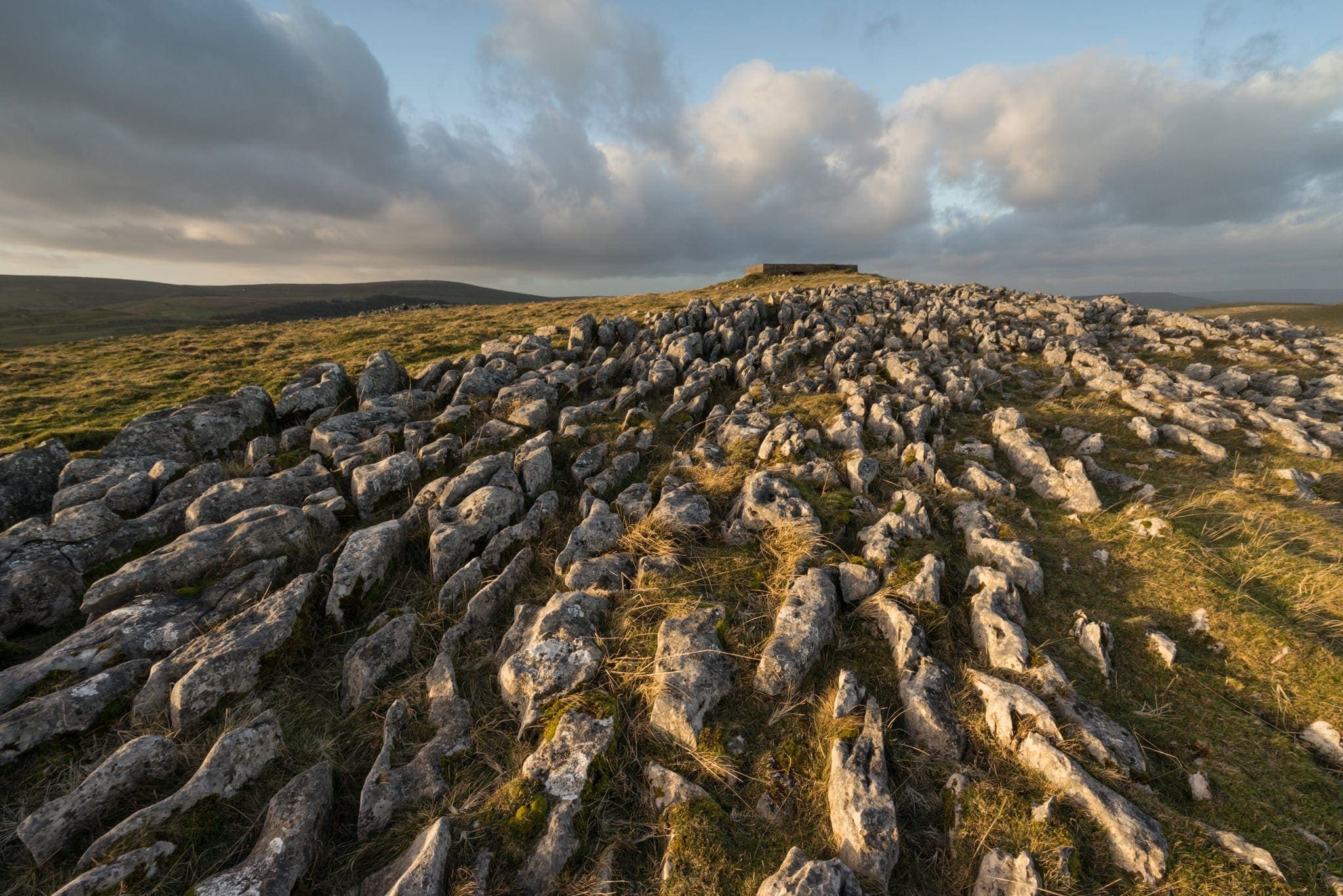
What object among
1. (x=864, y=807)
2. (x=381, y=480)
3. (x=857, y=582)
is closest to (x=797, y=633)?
(x=857, y=582)

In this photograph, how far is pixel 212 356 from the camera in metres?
29.1

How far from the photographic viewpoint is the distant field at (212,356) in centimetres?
1730

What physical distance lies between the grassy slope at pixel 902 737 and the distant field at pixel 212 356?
48.2ft

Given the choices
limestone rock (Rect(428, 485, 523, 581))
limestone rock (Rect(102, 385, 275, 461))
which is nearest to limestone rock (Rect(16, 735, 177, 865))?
limestone rock (Rect(428, 485, 523, 581))

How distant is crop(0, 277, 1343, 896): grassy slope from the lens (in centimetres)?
503

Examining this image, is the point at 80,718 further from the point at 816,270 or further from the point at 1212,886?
the point at 816,270

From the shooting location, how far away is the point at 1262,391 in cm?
1670

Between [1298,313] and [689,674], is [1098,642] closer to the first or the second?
[689,674]

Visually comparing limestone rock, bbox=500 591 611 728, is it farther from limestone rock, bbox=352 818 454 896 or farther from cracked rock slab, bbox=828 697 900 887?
cracked rock slab, bbox=828 697 900 887

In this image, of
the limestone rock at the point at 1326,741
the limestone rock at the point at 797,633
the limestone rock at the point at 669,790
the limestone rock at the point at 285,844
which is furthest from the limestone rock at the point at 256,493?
the limestone rock at the point at 1326,741

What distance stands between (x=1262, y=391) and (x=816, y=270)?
3836 cm

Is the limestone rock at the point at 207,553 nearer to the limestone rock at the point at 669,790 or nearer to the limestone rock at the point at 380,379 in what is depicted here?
the limestone rock at the point at 380,379

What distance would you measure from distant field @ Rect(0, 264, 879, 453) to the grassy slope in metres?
14.7

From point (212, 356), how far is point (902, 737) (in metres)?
39.0
